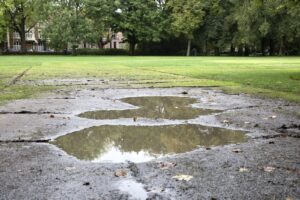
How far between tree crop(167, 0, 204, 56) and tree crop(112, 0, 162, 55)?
8.92 ft

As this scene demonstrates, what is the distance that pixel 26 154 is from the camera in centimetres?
488

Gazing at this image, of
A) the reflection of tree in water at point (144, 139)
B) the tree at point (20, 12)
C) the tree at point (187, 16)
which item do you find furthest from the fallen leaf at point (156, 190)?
the tree at point (20, 12)

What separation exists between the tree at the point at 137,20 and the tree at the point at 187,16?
8.92ft

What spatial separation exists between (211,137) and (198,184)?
2.09 metres

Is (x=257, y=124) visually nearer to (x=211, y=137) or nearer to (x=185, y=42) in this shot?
(x=211, y=137)

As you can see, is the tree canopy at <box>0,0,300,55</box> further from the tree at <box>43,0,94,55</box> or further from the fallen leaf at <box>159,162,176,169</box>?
the fallen leaf at <box>159,162,176,169</box>

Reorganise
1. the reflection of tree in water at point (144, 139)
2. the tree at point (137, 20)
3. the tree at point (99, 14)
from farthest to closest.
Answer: the tree at point (137, 20), the tree at point (99, 14), the reflection of tree in water at point (144, 139)

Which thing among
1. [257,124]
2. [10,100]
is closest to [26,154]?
[257,124]

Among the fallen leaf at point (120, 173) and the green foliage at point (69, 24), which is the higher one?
the green foliage at point (69, 24)

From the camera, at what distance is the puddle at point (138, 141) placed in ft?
16.0

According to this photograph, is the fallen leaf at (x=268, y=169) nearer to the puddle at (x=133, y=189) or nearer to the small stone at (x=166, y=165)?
the small stone at (x=166, y=165)

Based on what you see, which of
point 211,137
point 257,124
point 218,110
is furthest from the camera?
point 218,110

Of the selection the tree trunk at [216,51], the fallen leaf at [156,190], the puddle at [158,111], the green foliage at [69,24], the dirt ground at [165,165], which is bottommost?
the tree trunk at [216,51]

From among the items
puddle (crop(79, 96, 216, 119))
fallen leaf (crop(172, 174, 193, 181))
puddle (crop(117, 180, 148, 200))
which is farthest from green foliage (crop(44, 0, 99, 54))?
puddle (crop(117, 180, 148, 200))
